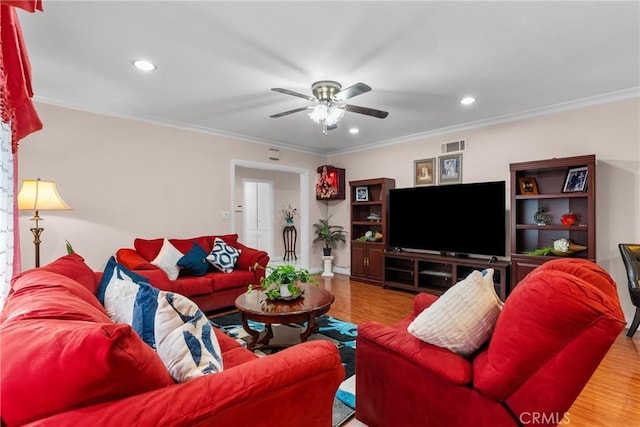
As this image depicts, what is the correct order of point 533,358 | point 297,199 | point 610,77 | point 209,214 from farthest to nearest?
1. point 297,199
2. point 209,214
3. point 610,77
4. point 533,358

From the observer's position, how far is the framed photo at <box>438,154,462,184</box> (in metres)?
4.60

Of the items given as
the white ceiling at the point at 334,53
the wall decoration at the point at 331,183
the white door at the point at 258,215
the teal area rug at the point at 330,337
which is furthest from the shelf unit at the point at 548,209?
the white door at the point at 258,215

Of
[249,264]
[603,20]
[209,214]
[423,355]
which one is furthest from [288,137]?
[423,355]

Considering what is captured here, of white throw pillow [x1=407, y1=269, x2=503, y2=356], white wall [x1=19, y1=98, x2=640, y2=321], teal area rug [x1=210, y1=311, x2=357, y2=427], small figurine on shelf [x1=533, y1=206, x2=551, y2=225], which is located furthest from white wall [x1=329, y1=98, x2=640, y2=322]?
white throw pillow [x1=407, y1=269, x2=503, y2=356]

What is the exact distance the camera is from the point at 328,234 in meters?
6.12

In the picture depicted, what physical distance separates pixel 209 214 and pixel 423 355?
158 inches

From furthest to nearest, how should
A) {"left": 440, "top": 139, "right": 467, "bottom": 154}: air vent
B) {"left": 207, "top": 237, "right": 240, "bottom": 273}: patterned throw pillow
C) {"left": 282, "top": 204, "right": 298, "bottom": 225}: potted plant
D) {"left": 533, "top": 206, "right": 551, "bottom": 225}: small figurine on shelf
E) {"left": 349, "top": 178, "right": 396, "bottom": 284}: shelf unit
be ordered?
{"left": 282, "top": 204, "right": 298, "bottom": 225}: potted plant, {"left": 349, "top": 178, "right": 396, "bottom": 284}: shelf unit, {"left": 440, "top": 139, "right": 467, "bottom": 154}: air vent, {"left": 207, "top": 237, "right": 240, "bottom": 273}: patterned throw pillow, {"left": 533, "top": 206, "right": 551, "bottom": 225}: small figurine on shelf

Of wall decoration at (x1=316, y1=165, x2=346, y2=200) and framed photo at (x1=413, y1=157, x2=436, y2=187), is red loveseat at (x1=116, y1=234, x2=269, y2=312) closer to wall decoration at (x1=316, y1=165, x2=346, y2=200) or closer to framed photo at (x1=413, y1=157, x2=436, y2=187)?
wall decoration at (x1=316, y1=165, x2=346, y2=200)

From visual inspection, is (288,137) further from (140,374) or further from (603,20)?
(140,374)

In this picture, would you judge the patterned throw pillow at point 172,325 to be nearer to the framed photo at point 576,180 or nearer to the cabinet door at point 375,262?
the framed photo at point 576,180


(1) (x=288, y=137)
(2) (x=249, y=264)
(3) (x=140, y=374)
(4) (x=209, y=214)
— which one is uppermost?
(1) (x=288, y=137)

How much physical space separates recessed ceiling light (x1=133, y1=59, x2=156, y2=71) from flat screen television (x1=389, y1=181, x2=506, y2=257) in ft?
12.1

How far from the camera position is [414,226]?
483 cm

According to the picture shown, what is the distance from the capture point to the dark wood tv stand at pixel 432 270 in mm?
3995
